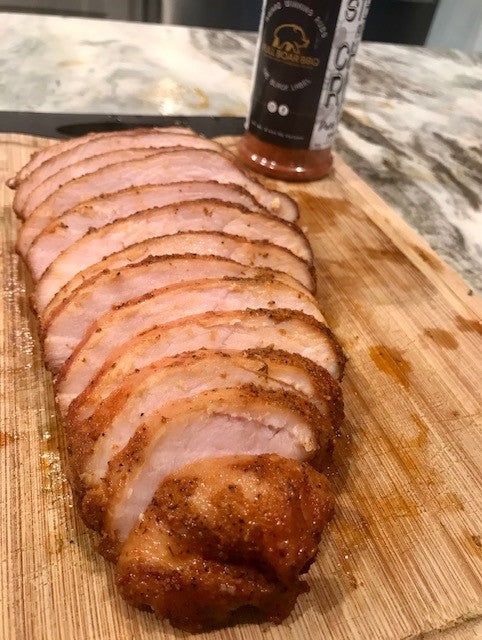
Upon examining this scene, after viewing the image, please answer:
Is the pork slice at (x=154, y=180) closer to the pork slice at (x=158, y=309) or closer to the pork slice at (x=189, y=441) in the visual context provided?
the pork slice at (x=158, y=309)


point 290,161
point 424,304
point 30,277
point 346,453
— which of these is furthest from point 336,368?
point 290,161

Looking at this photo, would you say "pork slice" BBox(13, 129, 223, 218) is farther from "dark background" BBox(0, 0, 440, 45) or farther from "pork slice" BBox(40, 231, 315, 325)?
"dark background" BBox(0, 0, 440, 45)

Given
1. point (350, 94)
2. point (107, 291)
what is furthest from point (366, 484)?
point (350, 94)

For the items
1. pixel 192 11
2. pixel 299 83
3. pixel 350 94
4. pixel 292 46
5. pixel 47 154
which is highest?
pixel 292 46

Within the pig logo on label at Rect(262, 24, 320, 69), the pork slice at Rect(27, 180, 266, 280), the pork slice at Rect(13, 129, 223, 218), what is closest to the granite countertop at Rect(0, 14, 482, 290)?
the pig logo on label at Rect(262, 24, 320, 69)

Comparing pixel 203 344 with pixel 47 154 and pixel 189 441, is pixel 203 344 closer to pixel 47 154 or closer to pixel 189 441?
pixel 189 441

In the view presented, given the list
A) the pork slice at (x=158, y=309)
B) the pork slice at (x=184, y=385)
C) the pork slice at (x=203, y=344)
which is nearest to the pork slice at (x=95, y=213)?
the pork slice at (x=158, y=309)

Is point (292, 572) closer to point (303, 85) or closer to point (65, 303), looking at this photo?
point (65, 303)
